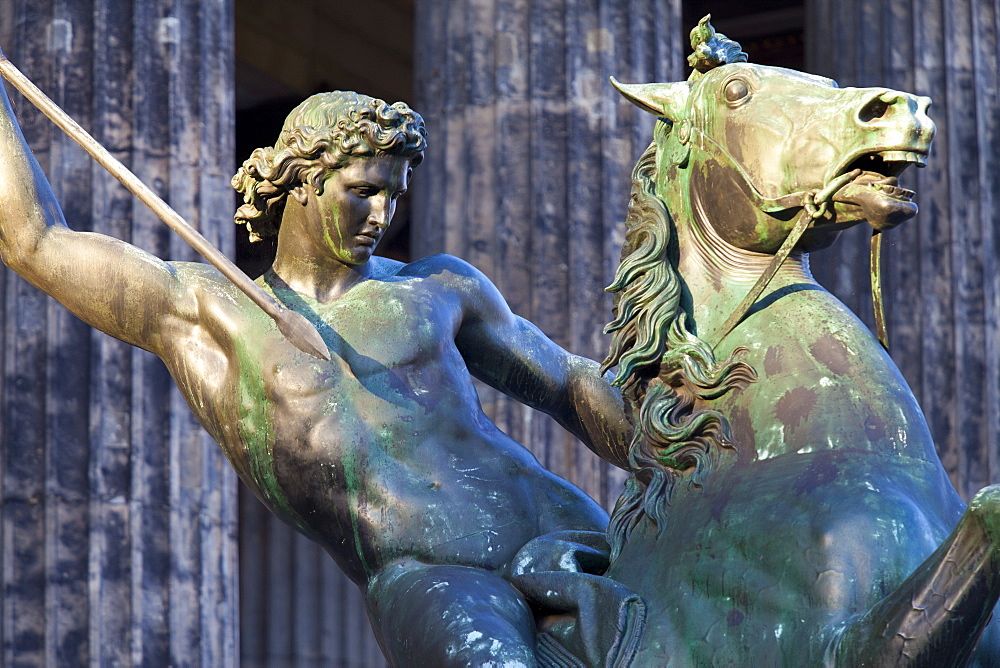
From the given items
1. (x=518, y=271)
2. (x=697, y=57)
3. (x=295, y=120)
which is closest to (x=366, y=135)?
(x=295, y=120)

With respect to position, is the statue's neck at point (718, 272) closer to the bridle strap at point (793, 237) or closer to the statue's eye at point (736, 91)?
the bridle strap at point (793, 237)

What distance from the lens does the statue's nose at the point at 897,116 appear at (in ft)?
13.3

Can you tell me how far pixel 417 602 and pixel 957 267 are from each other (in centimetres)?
991

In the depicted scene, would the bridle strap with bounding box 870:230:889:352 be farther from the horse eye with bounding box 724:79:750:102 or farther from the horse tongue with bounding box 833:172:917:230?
the horse eye with bounding box 724:79:750:102

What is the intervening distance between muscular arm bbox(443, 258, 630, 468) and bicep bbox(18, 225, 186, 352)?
0.66m

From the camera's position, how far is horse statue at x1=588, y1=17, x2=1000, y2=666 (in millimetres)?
3893

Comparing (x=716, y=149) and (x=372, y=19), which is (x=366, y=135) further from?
(x=372, y=19)

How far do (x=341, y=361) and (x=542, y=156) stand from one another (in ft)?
27.3

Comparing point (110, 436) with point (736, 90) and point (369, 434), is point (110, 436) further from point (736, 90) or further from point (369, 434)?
point (736, 90)

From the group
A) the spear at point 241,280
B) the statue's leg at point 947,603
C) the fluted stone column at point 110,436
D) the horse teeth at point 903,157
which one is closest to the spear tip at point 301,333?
the spear at point 241,280

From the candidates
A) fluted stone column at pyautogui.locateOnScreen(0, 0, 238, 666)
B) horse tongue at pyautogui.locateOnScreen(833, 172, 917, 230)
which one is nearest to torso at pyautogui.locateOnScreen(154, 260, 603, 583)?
horse tongue at pyautogui.locateOnScreen(833, 172, 917, 230)

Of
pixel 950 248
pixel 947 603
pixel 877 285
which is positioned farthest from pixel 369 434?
pixel 950 248

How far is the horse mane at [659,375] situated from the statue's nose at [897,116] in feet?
1.66

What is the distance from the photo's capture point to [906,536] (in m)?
3.91
